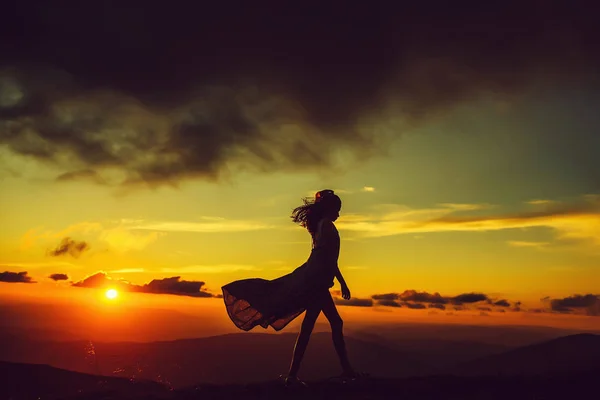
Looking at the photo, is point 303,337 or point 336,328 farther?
point 336,328

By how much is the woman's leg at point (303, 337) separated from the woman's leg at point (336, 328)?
0.18m

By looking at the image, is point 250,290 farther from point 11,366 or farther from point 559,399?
point 11,366

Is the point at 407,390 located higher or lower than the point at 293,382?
lower

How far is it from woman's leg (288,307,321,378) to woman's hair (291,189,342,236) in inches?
55.5

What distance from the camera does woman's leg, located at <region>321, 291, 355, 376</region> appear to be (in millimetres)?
10859

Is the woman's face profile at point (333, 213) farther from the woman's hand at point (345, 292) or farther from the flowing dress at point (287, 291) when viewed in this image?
the woman's hand at point (345, 292)

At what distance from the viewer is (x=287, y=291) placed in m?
11.2

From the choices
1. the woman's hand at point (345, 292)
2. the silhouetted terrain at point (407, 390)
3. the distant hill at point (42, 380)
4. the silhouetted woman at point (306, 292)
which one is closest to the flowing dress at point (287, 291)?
the silhouetted woman at point (306, 292)

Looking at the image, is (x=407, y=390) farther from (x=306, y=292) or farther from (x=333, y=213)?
(x=333, y=213)

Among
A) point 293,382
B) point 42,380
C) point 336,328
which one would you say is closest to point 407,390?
point 336,328

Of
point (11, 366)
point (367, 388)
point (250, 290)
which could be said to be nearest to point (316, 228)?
point (250, 290)

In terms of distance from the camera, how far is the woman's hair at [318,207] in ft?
37.3

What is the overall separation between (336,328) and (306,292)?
81 centimetres

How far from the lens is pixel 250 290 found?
11531 millimetres
